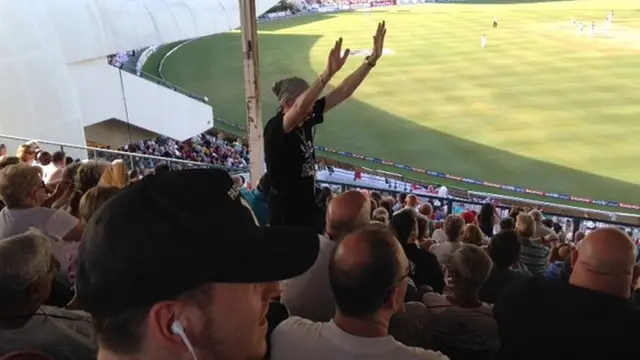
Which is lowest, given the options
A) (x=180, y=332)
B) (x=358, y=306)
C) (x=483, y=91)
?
(x=483, y=91)

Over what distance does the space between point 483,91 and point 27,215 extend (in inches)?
803

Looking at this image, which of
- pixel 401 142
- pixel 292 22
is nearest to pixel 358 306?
pixel 401 142

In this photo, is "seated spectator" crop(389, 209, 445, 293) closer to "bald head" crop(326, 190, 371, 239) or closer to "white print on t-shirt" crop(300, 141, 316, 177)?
"white print on t-shirt" crop(300, 141, 316, 177)

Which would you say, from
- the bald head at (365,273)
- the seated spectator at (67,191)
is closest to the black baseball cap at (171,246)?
the bald head at (365,273)

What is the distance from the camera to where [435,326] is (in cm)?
282

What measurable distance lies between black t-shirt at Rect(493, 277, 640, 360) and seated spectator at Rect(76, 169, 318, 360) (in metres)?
1.51

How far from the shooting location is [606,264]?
2434 mm

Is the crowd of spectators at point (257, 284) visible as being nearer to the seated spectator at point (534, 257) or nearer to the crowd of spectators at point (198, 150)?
the seated spectator at point (534, 257)

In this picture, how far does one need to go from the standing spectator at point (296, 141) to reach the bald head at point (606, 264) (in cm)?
139

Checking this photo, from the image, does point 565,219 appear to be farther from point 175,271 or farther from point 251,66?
point 175,271

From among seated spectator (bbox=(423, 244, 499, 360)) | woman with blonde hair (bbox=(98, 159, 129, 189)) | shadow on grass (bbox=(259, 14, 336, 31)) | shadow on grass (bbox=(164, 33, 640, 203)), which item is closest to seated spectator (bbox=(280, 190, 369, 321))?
seated spectator (bbox=(423, 244, 499, 360))

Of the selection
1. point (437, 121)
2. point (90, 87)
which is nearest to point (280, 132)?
point (90, 87)

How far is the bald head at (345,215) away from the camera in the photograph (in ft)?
9.73

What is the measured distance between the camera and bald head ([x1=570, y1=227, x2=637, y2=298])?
2.42 metres
